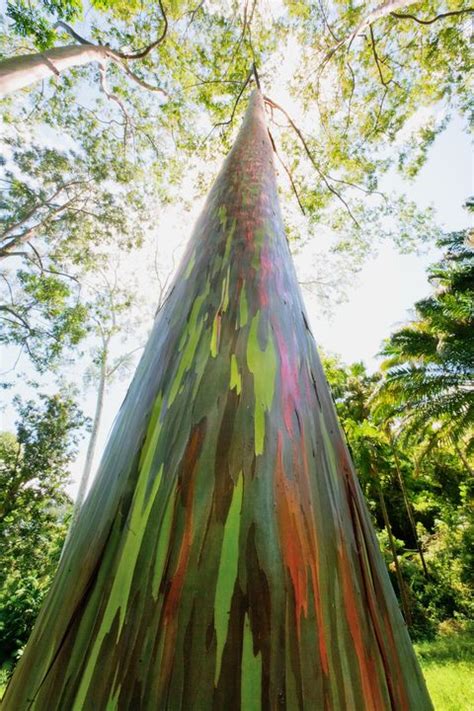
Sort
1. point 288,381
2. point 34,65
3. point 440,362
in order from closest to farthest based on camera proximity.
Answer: point 288,381 → point 34,65 → point 440,362

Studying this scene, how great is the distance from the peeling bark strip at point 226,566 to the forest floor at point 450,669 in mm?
6436

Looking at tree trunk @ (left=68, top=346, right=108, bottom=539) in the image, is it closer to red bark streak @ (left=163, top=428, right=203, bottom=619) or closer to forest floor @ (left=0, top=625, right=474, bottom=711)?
forest floor @ (left=0, top=625, right=474, bottom=711)

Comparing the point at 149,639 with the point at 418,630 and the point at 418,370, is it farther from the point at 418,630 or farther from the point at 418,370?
the point at 418,630

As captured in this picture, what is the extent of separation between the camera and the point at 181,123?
668 cm

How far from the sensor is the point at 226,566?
1.13 ft

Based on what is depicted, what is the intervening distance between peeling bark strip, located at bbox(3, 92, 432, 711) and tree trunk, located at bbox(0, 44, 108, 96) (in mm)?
4308

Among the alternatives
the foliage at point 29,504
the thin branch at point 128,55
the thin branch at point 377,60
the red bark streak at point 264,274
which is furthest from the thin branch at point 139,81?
the foliage at point 29,504

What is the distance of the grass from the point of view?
15.4ft

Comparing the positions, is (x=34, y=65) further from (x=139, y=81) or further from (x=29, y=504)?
(x=29, y=504)

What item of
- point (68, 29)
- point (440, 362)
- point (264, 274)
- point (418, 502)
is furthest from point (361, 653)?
point (418, 502)

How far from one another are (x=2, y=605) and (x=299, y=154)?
15235 millimetres

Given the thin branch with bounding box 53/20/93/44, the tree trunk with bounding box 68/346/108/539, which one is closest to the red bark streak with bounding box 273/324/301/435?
the thin branch with bounding box 53/20/93/44

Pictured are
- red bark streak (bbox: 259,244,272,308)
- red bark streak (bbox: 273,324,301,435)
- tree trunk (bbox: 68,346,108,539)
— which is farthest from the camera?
tree trunk (bbox: 68,346,108,539)

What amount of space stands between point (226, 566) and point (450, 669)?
859 centimetres
